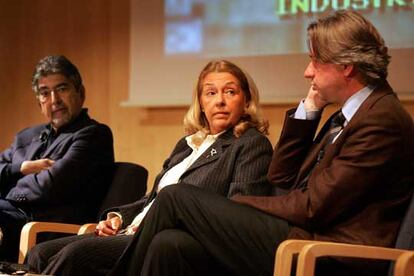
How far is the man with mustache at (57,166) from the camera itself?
3621 mm

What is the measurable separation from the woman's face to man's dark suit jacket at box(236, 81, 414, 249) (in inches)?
29.8

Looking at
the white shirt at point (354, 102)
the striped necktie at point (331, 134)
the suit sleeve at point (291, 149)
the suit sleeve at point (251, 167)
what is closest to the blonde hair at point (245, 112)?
the suit sleeve at point (251, 167)

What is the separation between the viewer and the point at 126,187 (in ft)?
11.7

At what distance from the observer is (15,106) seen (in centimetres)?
543

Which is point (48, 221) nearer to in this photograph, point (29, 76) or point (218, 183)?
point (218, 183)

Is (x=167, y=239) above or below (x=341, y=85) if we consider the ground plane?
below

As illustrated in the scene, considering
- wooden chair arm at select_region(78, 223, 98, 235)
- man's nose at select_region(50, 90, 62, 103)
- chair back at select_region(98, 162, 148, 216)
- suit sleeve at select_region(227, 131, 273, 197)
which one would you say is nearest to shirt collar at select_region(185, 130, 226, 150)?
suit sleeve at select_region(227, 131, 273, 197)

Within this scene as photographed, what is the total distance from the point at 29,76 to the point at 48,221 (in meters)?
2.03

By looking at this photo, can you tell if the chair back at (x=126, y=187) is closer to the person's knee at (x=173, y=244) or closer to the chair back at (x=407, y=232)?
the person's knee at (x=173, y=244)

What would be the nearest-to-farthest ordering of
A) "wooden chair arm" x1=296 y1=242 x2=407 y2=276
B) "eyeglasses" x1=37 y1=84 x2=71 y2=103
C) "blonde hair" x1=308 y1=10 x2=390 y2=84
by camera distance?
"wooden chair arm" x1=296 y1=242 x2=407 y2=276
"blonde hair" x1=308 y1=10 x2=390 y2=84
"eyeglasses" x1=37 y1=84 x2=71 y2=103

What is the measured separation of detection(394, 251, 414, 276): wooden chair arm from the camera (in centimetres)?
216

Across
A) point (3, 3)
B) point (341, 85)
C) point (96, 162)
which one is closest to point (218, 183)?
point (341, 85)

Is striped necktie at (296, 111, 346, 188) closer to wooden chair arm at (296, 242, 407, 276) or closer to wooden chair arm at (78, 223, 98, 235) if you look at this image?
wooden chair arm at (296, 242, 407, 276)

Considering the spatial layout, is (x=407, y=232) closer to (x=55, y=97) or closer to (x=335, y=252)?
(x=335, y=252)
